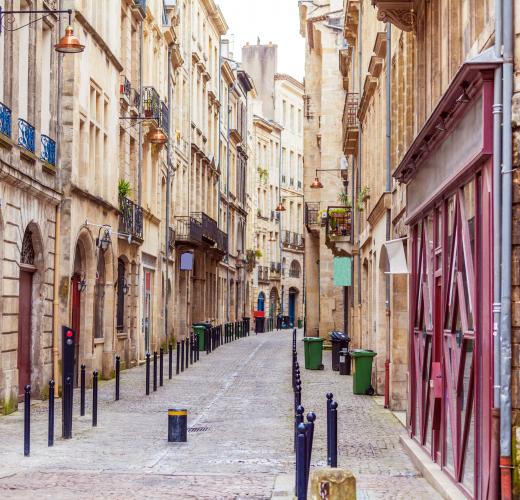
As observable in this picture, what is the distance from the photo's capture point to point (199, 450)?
46.1ft

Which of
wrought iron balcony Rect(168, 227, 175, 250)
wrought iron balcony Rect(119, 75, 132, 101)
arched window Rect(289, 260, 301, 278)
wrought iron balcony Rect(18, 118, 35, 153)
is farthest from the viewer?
arched window Rect(289, 260, 301, 278)

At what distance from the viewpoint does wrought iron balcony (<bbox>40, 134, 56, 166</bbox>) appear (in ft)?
68.4

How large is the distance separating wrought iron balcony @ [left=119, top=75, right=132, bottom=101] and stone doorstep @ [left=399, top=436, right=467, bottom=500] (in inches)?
→ 664

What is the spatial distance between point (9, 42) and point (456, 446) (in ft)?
36.3

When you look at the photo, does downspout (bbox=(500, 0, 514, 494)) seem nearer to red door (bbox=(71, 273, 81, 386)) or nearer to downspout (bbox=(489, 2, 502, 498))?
downspout (bbox=(489, 2, 502, 498))

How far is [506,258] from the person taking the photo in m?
8.23

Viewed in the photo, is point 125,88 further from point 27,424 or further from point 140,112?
point 27,424

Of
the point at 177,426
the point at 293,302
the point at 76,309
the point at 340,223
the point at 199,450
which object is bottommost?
the point at 199,450

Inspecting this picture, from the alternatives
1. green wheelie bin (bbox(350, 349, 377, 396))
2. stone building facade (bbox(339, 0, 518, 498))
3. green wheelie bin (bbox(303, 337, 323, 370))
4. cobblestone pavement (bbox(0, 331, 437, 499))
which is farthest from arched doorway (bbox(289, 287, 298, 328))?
stone building facade (bbox(339, 0, 518, 498))

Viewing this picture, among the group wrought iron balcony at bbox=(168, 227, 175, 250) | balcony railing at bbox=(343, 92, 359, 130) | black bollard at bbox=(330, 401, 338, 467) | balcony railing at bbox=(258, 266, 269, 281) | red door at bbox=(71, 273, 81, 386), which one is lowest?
black bollard at bbox=(330, 401, 338, 467)

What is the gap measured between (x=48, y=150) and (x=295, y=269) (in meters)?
66.0

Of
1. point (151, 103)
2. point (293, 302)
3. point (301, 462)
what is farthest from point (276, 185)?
point (301, 462)

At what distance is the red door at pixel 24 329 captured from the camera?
19.7 metres

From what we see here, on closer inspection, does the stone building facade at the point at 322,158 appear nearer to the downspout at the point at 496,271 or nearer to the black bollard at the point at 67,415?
the black bollard at the point at 67,415
